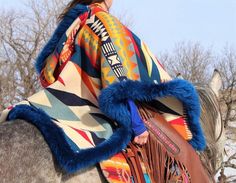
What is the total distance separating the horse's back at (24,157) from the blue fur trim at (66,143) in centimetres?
5

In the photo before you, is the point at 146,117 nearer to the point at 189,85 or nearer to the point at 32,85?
the point at 189,85

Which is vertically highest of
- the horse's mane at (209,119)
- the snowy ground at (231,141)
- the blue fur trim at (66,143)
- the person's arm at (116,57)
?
the person's arm at (116,57)

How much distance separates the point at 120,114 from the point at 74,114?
277 millimetres

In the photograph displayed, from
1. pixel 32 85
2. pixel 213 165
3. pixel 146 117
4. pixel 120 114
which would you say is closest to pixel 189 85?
pixel 146 117

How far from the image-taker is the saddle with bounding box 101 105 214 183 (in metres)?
2.83

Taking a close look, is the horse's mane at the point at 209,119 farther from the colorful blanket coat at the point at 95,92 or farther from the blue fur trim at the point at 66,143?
the blue fur trim at the point at 66,143

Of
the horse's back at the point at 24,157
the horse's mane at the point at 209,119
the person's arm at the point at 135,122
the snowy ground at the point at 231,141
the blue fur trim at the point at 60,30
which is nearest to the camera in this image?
the horse's back at the point at 24,157

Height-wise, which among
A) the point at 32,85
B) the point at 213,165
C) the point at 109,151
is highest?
the point at 109,151

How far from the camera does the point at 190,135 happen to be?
319 centimetres

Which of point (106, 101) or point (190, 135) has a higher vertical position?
point (106, 101)

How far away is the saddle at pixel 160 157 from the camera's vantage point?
283cm

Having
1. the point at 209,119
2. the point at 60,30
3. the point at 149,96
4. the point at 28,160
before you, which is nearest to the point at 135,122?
the point at 149,96

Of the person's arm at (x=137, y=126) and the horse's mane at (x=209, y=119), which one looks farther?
the horse's mane at (x=209, y=119)

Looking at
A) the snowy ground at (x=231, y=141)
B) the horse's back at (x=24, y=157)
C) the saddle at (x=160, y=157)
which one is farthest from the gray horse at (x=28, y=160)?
the snowy ground at (x=231, y=141)
